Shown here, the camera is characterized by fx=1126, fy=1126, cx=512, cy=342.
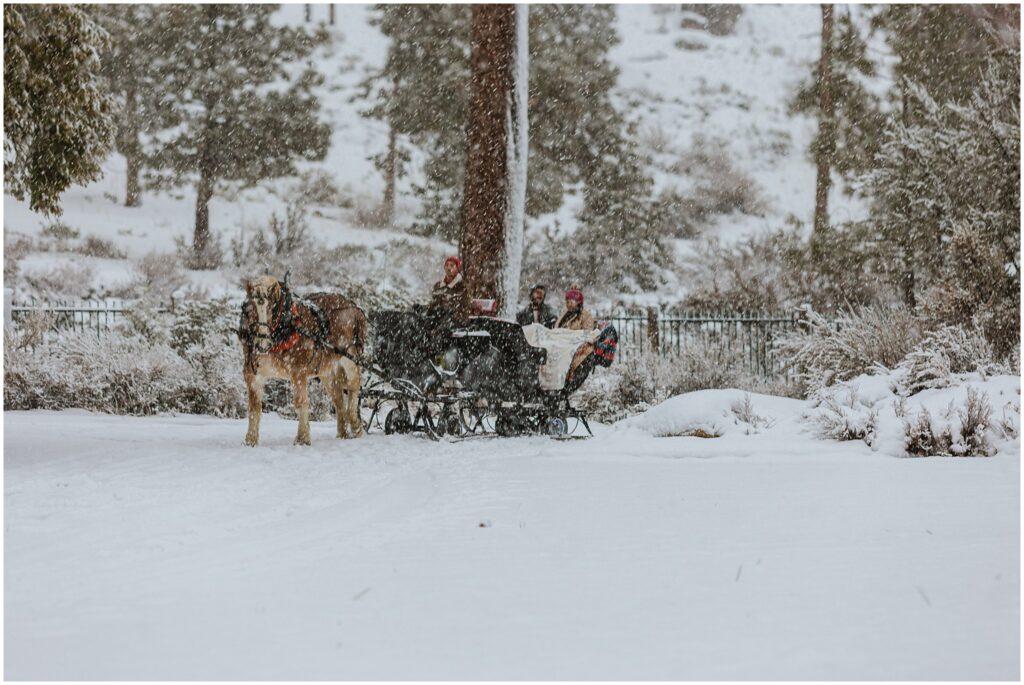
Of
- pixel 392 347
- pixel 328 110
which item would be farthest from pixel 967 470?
pixel 328 110

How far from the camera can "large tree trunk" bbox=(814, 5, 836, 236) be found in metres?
25.5

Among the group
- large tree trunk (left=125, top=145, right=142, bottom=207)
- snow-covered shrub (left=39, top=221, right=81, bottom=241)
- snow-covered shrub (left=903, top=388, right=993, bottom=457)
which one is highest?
large tree trunk (left=125, top=145, right=142, bottom=207)

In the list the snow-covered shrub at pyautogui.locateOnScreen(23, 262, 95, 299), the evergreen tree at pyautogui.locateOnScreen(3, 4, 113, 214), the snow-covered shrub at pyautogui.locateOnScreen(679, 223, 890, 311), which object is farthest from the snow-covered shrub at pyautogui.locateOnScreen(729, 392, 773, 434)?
the snow-covered shrub at pyautogui.locateOnScreen(23, 262, 95, 299)

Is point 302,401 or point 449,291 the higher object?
point 449,291

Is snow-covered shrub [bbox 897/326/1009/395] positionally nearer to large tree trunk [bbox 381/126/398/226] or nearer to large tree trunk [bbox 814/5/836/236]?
large tree trunk [bbox 814/5/836/236]

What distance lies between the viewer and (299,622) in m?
4.59

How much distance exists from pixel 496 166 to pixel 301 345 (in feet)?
16.8

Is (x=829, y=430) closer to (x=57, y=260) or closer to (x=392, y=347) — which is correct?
(x=392, y=347)

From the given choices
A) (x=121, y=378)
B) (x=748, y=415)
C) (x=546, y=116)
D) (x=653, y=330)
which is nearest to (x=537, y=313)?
(x=748, y=415)

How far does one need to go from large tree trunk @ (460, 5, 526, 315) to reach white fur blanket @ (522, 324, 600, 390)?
3245 millimetres

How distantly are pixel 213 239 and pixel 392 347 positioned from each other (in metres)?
22.9

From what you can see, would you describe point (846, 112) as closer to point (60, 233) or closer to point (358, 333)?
point (358, 333)

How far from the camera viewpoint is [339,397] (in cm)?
1249

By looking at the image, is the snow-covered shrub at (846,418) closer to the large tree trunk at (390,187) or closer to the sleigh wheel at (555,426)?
the sleigh wheel at (555,426)
